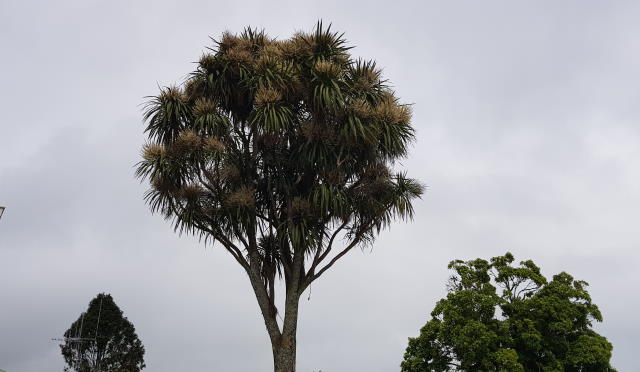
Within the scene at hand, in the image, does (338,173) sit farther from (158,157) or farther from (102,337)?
(102,337)

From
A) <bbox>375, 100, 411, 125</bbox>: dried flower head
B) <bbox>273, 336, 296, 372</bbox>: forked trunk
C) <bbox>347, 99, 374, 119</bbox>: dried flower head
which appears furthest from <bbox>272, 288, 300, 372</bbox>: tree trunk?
<bbox>375, 100, 411, 125</bbox>: dried flower head

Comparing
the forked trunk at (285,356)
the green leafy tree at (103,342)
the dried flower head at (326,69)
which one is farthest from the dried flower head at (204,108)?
the green leafy tree at (103,342)

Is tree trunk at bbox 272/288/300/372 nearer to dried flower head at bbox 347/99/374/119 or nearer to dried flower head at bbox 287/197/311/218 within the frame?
dried flower head at bbox 287/197/311/218

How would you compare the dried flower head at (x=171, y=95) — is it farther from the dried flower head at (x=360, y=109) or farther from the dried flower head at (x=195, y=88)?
the dried flower head at (x=360, y=109)

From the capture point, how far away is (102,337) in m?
38.8

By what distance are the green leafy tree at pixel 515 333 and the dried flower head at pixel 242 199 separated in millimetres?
6301

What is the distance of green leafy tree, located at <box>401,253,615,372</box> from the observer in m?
16.3

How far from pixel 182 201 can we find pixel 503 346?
350 inches

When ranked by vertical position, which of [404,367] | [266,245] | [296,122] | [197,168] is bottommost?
[404,367]

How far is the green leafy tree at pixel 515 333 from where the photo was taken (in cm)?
1630

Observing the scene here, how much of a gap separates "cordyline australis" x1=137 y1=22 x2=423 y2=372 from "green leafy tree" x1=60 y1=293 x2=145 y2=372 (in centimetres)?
2590

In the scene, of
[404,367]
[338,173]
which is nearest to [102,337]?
[404,367]

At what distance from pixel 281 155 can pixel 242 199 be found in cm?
174

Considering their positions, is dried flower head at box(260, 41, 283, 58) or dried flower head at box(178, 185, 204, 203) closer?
dried flower head at box(178, 185, 204, 203)
